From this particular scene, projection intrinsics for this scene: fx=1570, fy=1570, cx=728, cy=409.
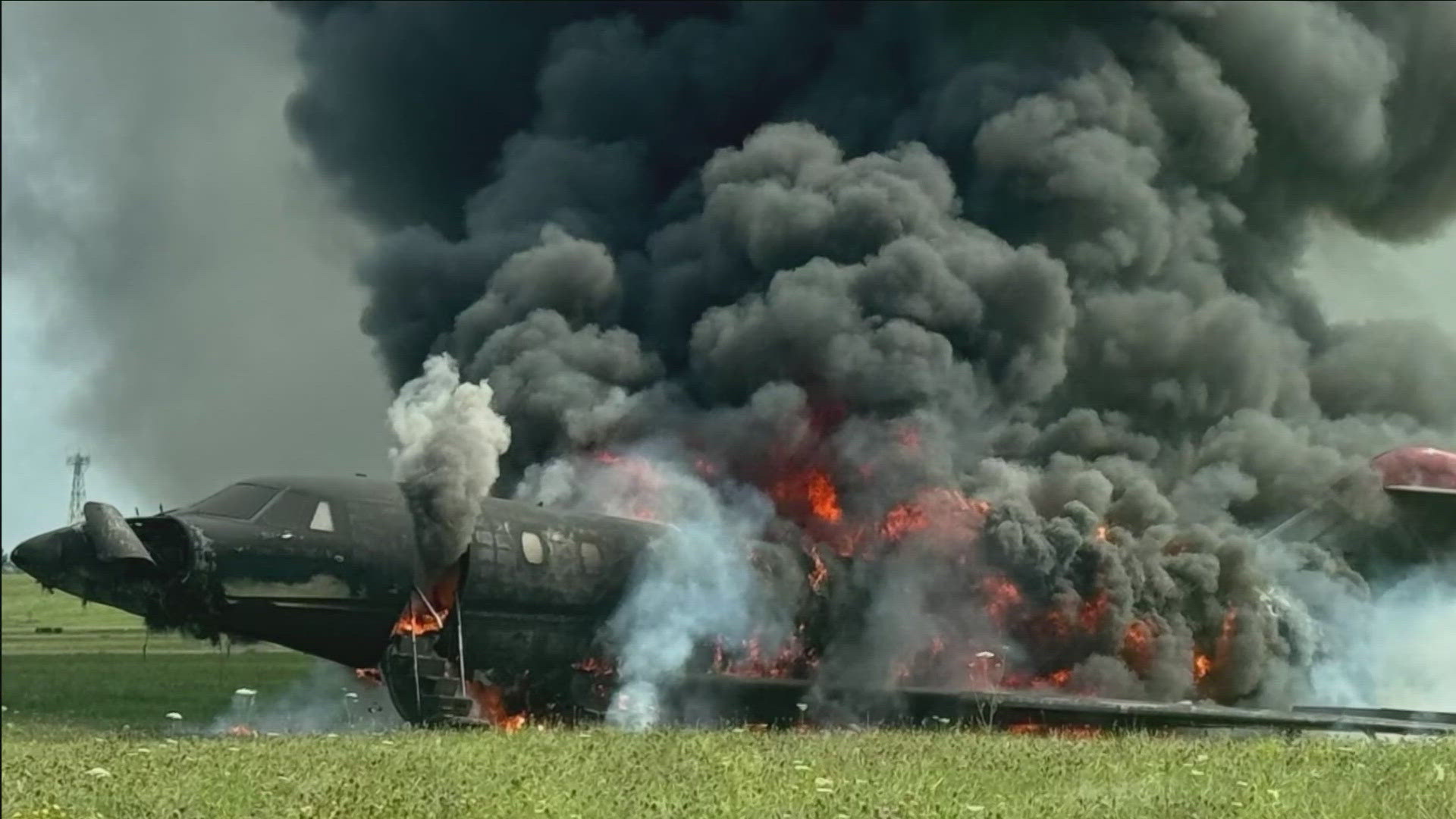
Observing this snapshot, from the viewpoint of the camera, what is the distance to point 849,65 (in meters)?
40.6

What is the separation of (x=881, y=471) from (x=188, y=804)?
21.1 meters

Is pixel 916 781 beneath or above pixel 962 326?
beneath

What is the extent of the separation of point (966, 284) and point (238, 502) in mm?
18169

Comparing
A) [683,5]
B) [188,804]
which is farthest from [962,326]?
[188,804]

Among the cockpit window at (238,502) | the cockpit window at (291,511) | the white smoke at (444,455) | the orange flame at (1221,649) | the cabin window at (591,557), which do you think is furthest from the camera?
the orange flame at (1221,649)

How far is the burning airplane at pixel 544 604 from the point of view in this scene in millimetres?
20766

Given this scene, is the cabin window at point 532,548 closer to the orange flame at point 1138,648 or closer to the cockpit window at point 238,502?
the cockpit window at point 238,502

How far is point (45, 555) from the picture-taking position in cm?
1973

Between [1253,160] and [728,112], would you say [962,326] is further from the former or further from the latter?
[1253,160]

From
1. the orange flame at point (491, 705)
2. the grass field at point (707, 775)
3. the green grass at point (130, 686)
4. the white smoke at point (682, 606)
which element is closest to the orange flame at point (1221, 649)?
A: the white smoke at point (682, 606)

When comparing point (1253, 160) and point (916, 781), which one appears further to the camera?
point (1253, 160)

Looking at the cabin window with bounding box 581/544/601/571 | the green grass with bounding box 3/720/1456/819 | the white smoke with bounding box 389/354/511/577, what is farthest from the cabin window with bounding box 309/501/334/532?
the cabin window with bounding box 581/544/601/571

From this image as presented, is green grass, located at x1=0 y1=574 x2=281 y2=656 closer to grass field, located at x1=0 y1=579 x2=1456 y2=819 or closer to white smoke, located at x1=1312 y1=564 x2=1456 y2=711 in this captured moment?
white smoke, located at x1=1312 y1=564 x2=1456 y2=711

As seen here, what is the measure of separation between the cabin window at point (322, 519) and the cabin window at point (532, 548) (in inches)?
131
